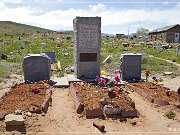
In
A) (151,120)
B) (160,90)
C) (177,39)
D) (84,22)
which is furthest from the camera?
(177,39)

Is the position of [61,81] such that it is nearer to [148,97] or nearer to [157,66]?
[148,97]

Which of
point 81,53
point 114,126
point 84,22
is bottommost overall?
point 114,126

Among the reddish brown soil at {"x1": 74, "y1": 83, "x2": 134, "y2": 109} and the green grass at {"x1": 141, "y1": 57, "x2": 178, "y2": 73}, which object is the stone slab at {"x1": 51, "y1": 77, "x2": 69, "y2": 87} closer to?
the reddish brown soil at {"x1": 74, "y1": 83, "x2": 134, "y2": 109}

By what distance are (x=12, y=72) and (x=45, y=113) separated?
10.5 m

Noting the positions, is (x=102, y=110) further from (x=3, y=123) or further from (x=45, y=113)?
(x=3, y=123)

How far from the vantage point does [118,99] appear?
38.9ft

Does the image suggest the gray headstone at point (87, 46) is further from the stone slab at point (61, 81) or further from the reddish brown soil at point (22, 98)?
the reddish brown soil at point (22, 98)

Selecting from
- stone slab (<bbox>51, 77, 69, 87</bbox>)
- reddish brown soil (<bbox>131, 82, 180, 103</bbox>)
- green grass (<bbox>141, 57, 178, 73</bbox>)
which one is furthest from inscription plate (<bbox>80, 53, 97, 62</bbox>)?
green grass (<bbox>141, 57, 178, 73</bbox>)

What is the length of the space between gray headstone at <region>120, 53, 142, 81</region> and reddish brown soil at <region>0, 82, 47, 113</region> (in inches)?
192

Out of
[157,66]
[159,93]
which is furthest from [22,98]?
[157,66]

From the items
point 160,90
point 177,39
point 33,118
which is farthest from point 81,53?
point 177,39

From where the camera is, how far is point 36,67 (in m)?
16.9

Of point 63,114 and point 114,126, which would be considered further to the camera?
point 63,114

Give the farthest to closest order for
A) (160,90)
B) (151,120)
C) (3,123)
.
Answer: (160,90)
(151,120)
(3,123)
